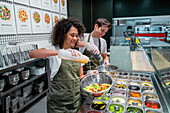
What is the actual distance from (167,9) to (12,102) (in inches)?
214

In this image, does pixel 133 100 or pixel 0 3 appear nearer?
pixel 133 100

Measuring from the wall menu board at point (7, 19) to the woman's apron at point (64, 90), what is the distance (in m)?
1.55

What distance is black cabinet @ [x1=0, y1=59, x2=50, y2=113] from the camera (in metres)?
2.31

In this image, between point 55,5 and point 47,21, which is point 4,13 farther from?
point 55,5

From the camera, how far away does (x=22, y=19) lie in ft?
8.49

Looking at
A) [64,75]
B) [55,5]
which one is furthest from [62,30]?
[55,5]

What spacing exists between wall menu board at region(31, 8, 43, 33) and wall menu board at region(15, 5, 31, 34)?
117mm

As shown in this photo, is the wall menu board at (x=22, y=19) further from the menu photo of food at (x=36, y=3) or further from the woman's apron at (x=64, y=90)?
the woman's apron at (x=64, y=90)

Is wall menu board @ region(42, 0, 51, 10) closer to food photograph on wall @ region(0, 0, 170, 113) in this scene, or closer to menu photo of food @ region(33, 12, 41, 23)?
food photograph on wall @ region(0, 0, 170, 113)

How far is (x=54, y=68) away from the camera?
4.38ft

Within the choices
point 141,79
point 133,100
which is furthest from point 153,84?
point 133,100

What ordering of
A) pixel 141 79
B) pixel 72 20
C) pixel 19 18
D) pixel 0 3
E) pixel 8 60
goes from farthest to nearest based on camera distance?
pixel 19 18, pixel 8 60, pixel 0 3, pixel 141 79, pixel 72 20

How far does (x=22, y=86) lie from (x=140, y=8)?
4631mm

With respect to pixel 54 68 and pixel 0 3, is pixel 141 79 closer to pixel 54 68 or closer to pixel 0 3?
pixel 54 68
